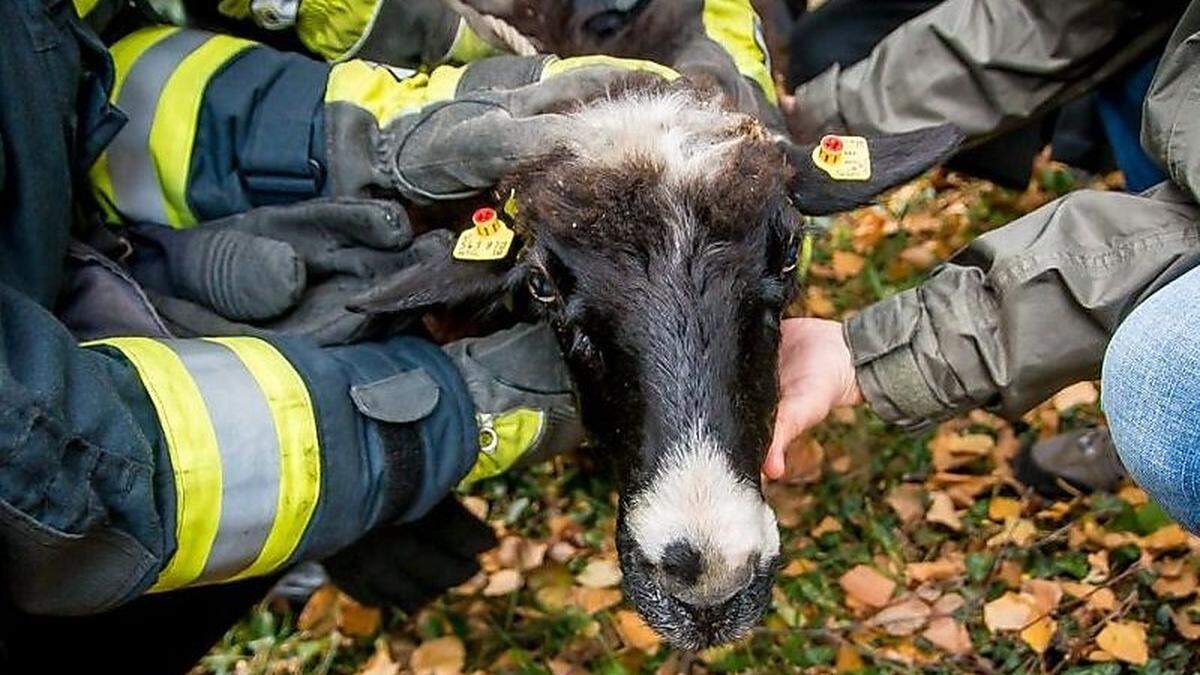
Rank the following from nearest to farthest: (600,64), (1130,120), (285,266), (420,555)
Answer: (285,266)
(600,64)
(420,555)
(1130,120)

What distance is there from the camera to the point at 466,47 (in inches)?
146

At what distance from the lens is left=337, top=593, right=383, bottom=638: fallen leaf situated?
154 inches

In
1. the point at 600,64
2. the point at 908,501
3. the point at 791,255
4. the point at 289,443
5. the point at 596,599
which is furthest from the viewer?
the point at 908,501

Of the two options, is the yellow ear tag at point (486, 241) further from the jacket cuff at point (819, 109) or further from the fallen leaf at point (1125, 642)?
the fallen leaf at point (1125, 642)

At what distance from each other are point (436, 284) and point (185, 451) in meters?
0.69

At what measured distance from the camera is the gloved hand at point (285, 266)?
3.09 metres

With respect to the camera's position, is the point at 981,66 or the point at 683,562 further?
the point at 981,66

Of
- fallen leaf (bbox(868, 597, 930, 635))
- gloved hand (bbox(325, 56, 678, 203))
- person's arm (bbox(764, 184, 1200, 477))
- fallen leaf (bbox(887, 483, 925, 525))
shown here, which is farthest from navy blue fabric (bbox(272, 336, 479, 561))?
fallen leaf (bbox(887, 483, 925, 525))

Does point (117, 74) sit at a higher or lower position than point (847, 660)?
higher

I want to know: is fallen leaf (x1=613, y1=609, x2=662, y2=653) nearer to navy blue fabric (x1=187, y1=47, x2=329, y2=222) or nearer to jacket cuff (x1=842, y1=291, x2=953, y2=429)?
jacket cuff (x1=842, y1=291, x2=953, y2=429)

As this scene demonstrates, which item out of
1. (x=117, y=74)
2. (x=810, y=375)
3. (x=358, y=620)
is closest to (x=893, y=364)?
(x=810, y=375)

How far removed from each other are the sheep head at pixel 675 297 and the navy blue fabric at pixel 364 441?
13cm

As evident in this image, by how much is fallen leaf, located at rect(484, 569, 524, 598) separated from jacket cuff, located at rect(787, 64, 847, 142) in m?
1.42

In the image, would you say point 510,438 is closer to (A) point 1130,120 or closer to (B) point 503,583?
(B) point 503,583
